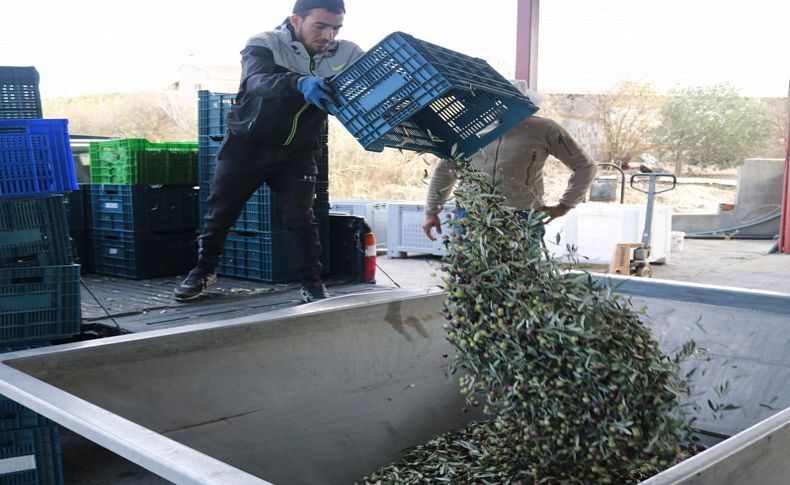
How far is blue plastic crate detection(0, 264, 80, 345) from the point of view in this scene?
9.30 ft

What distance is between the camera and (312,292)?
4254mm

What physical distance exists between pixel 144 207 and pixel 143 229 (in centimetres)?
14

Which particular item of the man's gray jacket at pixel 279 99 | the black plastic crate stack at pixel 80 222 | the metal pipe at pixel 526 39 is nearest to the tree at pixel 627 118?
the metal pipe at pixel 526 39

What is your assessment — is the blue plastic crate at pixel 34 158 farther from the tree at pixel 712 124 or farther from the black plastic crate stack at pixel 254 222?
the tree at pixel 712 124

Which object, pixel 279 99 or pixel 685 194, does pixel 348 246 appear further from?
pixel 685 194

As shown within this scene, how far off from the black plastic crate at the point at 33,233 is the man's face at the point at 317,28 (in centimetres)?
146

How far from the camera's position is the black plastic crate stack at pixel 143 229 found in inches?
195

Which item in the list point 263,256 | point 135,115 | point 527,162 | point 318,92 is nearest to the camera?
point 318,92

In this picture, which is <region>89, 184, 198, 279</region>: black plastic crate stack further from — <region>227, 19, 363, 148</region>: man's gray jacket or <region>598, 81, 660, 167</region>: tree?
<region>598, 81, 660, 167</region>: tree

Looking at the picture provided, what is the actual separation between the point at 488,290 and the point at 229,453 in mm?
904

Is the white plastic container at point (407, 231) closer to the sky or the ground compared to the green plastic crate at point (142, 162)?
closer to the ground

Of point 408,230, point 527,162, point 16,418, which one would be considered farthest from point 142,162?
point 408,230

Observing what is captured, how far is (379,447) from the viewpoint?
2.76m

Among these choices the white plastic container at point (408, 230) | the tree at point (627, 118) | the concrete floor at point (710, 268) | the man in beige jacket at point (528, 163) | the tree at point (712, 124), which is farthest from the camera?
the tree at point (712, 124)
